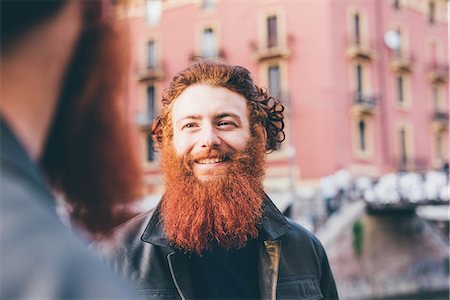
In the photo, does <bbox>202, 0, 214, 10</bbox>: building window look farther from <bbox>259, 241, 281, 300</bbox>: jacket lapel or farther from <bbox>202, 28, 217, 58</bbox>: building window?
<bbox>259, 241, 281, 300</bbox>: jacket lapel

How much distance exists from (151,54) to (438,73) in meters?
9.77

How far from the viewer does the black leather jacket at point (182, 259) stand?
124cm

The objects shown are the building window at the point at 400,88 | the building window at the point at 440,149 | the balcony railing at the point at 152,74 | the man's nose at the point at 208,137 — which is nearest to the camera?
the man's nose at the point at 208,137

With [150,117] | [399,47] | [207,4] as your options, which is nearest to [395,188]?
[399,47]

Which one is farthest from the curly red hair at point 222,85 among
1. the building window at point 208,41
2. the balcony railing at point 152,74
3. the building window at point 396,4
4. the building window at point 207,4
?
the building window at point 396,4

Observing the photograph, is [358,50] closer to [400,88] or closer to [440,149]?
[400,88]

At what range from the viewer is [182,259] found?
1271 mm

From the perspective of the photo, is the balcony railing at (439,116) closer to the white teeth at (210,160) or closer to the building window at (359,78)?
the building window at (359,78)

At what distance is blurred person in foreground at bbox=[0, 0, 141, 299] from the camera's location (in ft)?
1.28

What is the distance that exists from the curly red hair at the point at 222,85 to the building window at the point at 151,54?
18.2 m

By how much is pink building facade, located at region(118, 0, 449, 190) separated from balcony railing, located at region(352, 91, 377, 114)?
29 mm

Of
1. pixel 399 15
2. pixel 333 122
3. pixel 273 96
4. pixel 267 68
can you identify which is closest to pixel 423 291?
pixel 333 122

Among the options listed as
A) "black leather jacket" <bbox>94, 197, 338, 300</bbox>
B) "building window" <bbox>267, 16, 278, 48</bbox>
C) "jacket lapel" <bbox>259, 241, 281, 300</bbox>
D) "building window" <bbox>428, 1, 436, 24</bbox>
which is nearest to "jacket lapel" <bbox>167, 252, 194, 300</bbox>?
"black leather jacket" <bbox>94, 197, 338, 300</bbox>

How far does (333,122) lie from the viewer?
62.8ft
